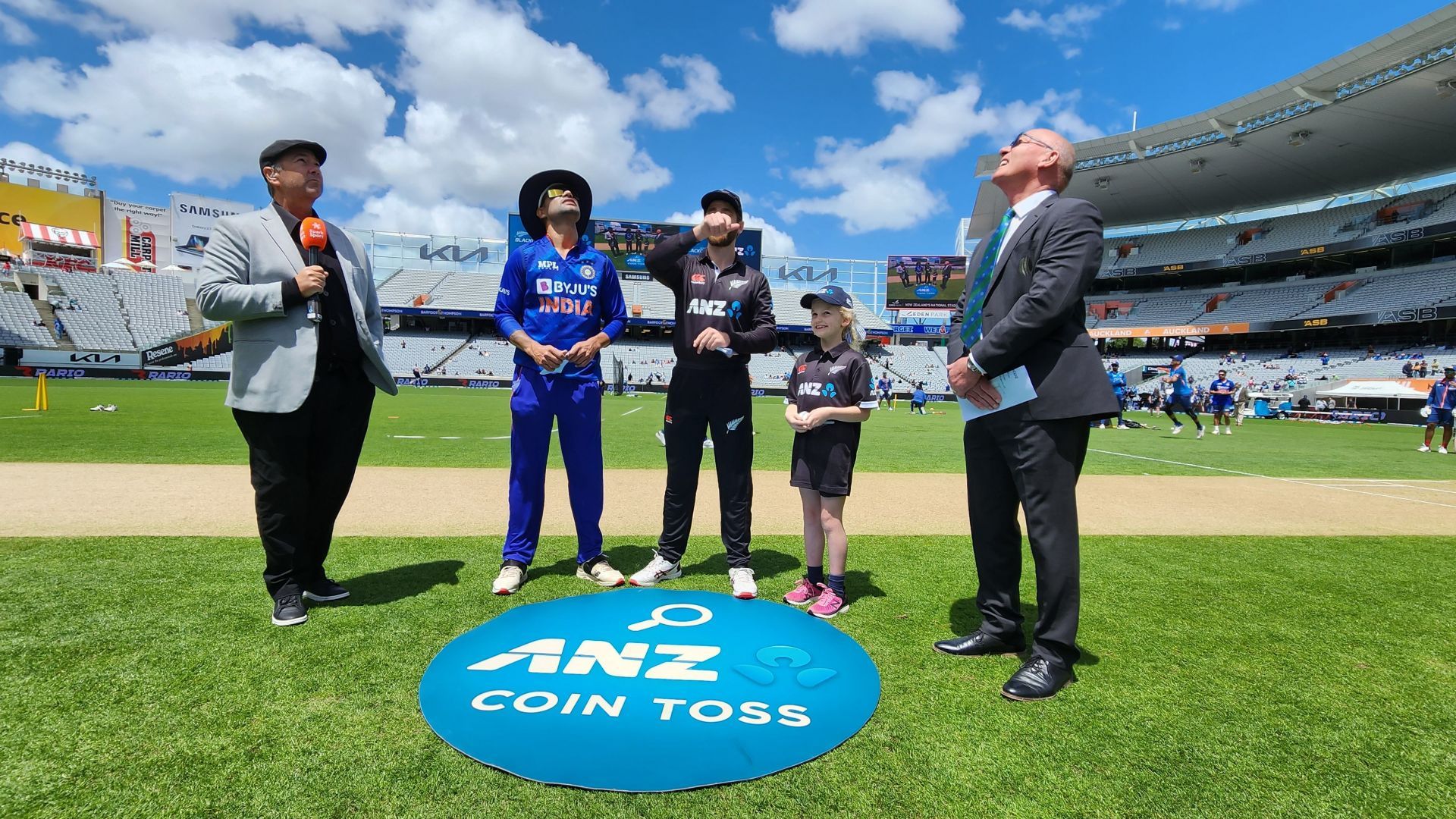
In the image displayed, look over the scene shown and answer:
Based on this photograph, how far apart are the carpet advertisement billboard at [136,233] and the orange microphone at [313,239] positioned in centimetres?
6854

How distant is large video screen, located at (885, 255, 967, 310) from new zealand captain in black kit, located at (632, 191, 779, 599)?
4954cm

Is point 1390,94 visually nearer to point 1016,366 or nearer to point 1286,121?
point 1286,121

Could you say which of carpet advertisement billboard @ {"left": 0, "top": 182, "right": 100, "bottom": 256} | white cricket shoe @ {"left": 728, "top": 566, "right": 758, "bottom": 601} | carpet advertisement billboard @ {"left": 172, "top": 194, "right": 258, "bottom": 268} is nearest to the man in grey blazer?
white cricket shoe @ {"left": 728, "top": 566, "right": 758, "bottom": 601}

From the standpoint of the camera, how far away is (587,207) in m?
4.33

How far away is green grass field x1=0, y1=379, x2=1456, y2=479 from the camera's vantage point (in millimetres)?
9172

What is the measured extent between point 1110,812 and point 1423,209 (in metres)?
53.9

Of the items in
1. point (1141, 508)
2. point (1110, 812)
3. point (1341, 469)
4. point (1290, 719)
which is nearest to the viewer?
point (1110, 812)

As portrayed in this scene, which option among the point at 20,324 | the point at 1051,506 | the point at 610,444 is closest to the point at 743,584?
the point at 1051,506

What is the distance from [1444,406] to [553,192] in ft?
60.6

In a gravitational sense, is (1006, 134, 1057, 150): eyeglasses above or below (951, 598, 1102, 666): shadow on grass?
above

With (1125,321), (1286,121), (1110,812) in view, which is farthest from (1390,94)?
(1110,812)

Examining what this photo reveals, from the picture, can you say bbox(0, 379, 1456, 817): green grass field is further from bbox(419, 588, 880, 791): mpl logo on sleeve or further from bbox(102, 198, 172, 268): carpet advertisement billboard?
bbox(102, 198, 172, 268): carpet advertisement billboard

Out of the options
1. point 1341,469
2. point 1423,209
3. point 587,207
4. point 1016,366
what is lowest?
point 1341,469

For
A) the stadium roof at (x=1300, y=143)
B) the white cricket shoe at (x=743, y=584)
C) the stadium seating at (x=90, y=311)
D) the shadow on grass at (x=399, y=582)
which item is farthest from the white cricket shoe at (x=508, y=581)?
the stadium seating at (x=90, y=311)
